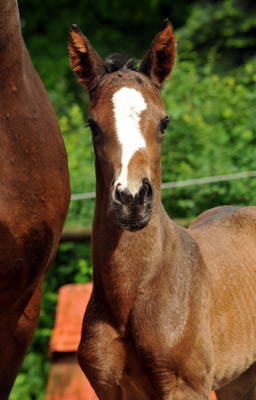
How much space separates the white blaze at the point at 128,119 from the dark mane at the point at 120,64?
0.27 m

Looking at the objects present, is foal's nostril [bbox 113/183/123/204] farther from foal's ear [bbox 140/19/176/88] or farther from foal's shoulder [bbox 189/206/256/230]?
foal's shoulder [bbox 189/206/256/230]

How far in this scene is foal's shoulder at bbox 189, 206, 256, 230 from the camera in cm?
426

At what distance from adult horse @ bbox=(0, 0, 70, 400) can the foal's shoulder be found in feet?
3.74

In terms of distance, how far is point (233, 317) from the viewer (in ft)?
12.2

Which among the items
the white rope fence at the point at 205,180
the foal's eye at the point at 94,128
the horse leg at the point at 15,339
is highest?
the foal's eye at the point at 94,128

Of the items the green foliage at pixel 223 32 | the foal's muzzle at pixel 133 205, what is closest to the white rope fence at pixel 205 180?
the foal's muzzle at pixel 133 205

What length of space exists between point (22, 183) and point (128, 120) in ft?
1.89

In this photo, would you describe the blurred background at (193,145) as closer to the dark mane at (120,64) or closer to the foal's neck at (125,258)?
the dark mane at (120,64)

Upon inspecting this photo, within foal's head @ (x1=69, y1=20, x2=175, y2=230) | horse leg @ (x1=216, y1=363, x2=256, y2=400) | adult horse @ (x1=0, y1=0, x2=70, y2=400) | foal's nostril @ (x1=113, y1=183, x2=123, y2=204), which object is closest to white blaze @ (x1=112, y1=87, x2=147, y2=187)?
foal's head @ (x1=69, y1=20, x2=175, y2=230)

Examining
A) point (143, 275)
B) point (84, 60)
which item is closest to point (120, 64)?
point (84, 60)

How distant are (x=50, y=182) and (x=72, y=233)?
113 inches

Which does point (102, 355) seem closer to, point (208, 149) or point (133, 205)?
point (133, 205)

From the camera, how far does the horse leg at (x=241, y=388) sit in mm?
4248

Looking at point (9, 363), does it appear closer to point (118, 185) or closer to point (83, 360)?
point (83, 360)
